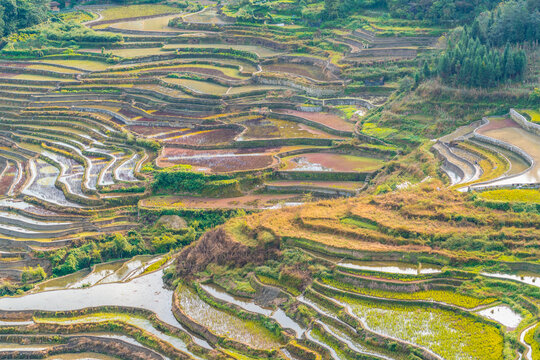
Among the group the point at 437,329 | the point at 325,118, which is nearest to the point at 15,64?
the point at 325,118

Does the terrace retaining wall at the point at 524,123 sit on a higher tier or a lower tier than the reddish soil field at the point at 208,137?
higher

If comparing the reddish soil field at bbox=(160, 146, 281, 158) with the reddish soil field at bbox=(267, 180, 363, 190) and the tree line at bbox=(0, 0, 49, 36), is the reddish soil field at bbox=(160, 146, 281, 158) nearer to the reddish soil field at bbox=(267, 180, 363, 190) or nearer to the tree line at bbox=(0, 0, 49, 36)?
the reddish soil field at bbox=(267, 180, 363, 190)

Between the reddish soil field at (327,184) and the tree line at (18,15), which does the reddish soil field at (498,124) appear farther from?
the tree line at (18,15)

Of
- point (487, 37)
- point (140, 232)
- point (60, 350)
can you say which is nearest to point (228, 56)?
point (487, 37)

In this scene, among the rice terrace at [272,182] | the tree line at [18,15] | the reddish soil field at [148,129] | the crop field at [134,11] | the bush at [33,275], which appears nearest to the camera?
the rice terrace at [272,182]

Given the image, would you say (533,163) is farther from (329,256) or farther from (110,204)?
(110,204)

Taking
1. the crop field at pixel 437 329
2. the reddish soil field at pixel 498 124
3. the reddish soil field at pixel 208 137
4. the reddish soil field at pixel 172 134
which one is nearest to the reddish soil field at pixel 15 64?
the reddish soil field at pixel 172 134

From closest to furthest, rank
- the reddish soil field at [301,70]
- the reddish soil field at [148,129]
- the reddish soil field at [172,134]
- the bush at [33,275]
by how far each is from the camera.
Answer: the bush at [33,275]
the reddish soil field at [172,134]
the reddish soil field at [148,129]
the reddish soil field at [301,70]
